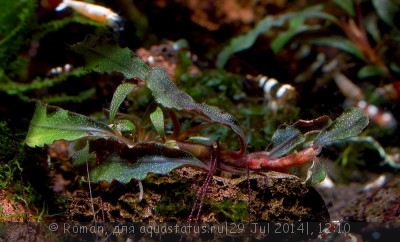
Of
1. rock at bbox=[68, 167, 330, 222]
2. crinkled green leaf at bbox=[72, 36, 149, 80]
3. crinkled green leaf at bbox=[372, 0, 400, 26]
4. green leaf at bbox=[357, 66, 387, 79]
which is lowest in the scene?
rock at bbox=[68, 167, 330, 222]

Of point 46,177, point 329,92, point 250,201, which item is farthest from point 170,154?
point 329,92

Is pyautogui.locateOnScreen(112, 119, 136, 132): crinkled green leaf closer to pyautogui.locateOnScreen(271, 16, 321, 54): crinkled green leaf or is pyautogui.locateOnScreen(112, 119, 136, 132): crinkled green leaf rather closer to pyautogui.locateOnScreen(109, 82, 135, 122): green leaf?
pyautogui.locateOnScreen(109, 82, 135, 122): green leaf

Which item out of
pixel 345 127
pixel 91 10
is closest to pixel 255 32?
pixel 91 10

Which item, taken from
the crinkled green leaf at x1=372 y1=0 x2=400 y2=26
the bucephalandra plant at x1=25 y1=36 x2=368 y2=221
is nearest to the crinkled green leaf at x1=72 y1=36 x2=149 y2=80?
the bucephalandra plant at x1=25 y1=36 x2=368 y2=221

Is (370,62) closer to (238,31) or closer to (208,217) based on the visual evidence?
(238,31)

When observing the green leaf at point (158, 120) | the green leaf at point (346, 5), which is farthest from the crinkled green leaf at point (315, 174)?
the green leaf at point (346, 5)

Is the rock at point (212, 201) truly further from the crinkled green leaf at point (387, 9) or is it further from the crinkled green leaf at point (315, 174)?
the crinkled green leaf at point (387, 9)

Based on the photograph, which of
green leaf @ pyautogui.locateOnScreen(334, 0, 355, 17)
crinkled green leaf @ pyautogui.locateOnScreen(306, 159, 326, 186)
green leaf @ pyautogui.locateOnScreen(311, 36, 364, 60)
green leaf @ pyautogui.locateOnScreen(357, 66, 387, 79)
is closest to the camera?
crinkled green leaf @ pyautogui.locateOnScreen(306, 159, 326, 186)

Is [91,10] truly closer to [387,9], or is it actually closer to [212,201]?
[212,201]
